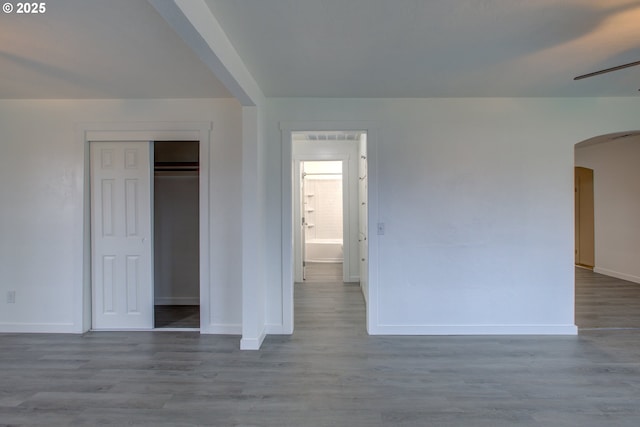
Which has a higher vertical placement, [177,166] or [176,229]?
[177,166]

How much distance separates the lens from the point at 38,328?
3.38 metres

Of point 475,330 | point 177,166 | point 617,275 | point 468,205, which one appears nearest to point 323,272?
point 177,166

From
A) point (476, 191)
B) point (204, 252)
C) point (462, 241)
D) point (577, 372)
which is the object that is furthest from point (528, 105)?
point (204, 252)

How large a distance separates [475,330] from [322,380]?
179 cm

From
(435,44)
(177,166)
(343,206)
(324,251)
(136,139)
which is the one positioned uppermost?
(435,44)

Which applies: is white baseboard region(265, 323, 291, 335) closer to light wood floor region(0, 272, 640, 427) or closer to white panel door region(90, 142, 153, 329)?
light wood floor region(0, 272, 640, 427)

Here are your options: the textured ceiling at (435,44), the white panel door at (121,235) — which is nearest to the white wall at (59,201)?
the white panel door at (121,235)

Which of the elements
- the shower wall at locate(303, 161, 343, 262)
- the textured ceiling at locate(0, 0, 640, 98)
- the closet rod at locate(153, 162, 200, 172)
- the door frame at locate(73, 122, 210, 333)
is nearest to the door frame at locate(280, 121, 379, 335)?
the textured ceiling at locate(0, 0, 640, 98)

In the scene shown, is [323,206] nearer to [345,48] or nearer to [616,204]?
[616,204]

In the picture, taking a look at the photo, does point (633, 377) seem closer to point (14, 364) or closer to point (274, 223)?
point (274, 223)

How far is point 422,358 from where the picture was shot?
2770mm

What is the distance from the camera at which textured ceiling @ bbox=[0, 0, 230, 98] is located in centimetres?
188

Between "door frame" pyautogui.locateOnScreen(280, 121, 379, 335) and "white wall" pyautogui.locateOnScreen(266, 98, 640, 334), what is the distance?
3 cm

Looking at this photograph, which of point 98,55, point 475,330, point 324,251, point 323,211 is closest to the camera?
point 98,55
